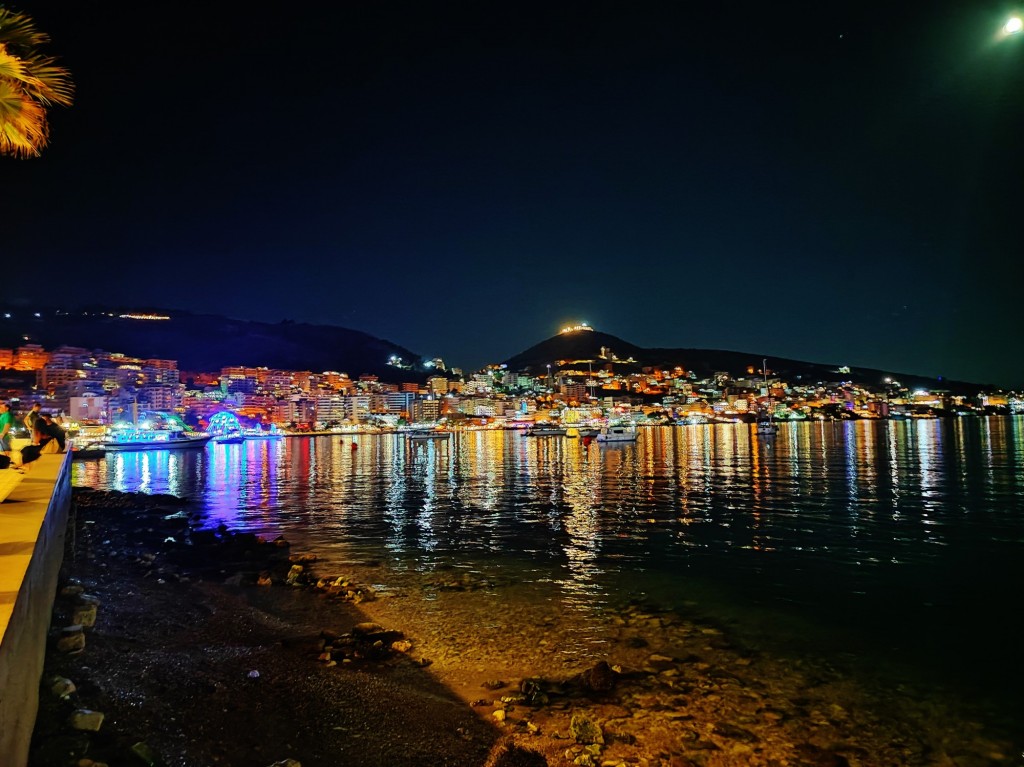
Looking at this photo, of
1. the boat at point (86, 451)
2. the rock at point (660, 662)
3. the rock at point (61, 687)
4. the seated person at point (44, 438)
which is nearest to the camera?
the rock at point (61, 687)

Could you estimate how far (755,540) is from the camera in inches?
752

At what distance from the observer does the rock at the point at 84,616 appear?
8.92 meters

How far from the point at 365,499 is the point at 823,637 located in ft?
83.9

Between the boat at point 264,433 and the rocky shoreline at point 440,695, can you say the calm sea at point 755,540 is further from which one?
A: the boat at point 264,433

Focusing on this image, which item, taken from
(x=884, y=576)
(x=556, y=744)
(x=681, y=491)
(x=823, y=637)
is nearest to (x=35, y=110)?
(x=556, y=744)

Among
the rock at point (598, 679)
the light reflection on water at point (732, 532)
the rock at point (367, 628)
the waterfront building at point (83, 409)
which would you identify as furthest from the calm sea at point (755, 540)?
the waterfront building at point (83, 409)

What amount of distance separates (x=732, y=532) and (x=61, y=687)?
18.9 m

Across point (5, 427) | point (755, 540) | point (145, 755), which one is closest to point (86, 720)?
point (145, 755)

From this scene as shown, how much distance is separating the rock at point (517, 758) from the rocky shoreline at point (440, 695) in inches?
1.3

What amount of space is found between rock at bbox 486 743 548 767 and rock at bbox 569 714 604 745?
23.3 inches

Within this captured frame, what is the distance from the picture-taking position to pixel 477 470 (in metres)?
51.9

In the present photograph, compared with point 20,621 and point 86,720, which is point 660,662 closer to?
point 86,720

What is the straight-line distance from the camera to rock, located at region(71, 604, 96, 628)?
29.3ft

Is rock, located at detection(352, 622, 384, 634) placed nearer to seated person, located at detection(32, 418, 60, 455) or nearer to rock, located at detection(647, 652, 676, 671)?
rock, located at detection(647, 652, 676, 671)
